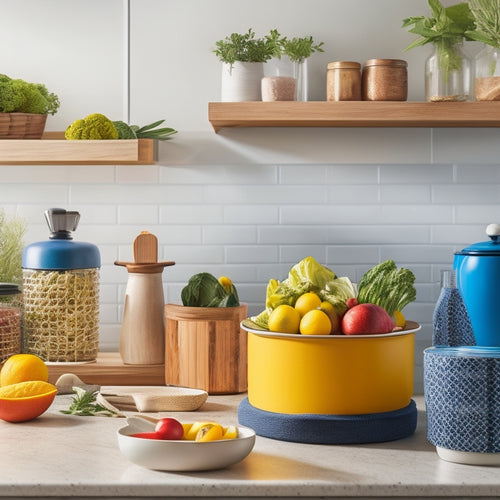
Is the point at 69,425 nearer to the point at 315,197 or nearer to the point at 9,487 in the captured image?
the point at 9,487

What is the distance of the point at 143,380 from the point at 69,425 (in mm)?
434

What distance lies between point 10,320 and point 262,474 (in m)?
0.98

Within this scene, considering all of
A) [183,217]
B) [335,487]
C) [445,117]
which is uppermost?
[445,117]

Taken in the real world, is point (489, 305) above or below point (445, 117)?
below

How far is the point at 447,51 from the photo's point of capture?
7.48 ft

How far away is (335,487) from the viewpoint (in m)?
1.44

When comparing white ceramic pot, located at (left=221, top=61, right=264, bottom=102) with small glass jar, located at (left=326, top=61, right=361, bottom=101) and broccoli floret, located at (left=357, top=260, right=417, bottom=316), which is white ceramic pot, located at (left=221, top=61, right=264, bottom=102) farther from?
broccoli floret, located at (left=357, top=260, right=417, bottom=316)

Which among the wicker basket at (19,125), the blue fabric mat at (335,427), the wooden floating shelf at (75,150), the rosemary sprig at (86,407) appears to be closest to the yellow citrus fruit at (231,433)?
→ the blue fabric mat at (335,427)

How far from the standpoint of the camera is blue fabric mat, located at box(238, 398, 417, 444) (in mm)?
1697

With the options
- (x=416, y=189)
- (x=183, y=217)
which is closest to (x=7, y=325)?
(x=183, y=217)

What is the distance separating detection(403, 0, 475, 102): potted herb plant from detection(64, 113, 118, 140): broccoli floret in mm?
858

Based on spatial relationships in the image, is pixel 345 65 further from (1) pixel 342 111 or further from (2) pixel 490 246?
(2) pixel 490 246

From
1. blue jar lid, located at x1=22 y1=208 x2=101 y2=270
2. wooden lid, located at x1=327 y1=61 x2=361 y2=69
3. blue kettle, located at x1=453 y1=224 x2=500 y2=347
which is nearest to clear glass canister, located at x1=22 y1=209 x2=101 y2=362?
blue jar lid, located at x1=22 y1=208 x2=101 y2=270

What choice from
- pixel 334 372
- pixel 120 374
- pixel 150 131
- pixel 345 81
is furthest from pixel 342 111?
pixel 120 374
